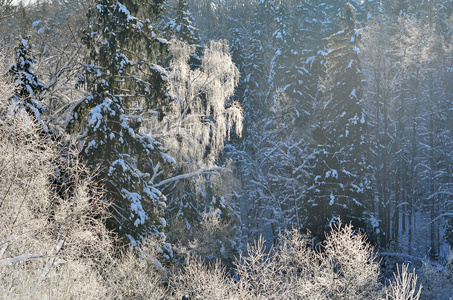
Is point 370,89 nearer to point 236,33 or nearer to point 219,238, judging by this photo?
point 236,33

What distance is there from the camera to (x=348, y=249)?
16.8 metres

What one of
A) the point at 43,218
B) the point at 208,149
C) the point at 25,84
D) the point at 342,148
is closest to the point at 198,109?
the point at 208,149

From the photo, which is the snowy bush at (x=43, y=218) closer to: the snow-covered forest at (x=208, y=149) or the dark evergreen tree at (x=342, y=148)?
the snow-covered forest at (x=208, y=149)

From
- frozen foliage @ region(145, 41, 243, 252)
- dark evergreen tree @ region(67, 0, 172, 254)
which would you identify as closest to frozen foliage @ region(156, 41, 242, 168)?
frozen foliage @ region(145, 41, 243, 252)

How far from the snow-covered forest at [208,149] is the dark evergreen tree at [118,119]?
0.05 m

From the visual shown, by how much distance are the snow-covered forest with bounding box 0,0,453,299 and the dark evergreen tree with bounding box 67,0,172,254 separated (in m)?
0.05

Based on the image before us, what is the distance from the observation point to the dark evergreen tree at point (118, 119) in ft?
38.9

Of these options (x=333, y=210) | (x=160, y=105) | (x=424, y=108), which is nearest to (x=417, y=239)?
(x=424, y=108)

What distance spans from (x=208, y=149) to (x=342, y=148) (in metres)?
9.81

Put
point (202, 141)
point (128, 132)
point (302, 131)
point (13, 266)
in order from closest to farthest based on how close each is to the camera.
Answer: point (13, 266), point (128, 132), point (202, 141), point (302, 131)

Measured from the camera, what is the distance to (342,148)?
77.3ft

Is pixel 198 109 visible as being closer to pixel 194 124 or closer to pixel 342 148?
pixel 194 124

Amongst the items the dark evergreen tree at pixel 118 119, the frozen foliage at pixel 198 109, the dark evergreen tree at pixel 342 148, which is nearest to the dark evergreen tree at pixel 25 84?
the dark evergreen tree at pixel 118 119

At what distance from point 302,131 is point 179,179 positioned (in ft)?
44.3
